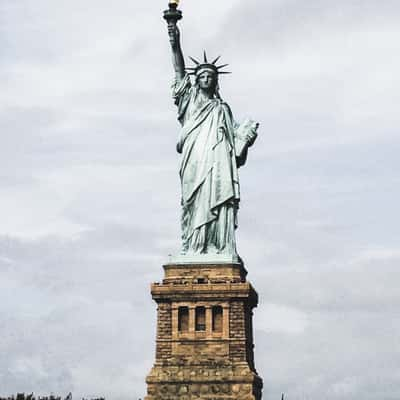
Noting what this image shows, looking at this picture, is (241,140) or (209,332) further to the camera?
(241,140)

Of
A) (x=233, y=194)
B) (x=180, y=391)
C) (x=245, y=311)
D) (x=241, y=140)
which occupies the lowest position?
(x=180, y=391)

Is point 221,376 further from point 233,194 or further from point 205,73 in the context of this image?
point 205,73

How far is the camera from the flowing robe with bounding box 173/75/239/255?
3903cm

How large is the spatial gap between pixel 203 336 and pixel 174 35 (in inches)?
471

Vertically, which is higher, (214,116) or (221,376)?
(214,116)

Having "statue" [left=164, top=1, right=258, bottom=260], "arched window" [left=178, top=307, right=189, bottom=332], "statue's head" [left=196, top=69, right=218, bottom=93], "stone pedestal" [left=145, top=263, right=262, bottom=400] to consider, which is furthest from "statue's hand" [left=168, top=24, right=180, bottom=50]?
"arched window" [left=178, top=307, right=189, bottom=332]

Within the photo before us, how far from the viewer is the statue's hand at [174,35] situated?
40719 millimetres

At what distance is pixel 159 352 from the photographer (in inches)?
1468

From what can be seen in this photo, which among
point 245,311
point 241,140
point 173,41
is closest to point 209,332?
point 245,311

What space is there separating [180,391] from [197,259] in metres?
4.96

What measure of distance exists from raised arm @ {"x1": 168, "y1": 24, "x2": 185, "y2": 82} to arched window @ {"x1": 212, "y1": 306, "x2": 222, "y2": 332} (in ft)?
31.1

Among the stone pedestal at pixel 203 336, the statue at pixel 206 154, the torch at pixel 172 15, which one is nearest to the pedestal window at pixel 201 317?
the stone pedestal at pixel 203 336

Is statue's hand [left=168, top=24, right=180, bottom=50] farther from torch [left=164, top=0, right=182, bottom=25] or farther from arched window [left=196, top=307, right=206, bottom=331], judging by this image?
arched window [left=196, top=307, right=206, bottom=331]

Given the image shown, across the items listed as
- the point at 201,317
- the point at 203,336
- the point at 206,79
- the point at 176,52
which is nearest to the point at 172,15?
the point at 176,52
